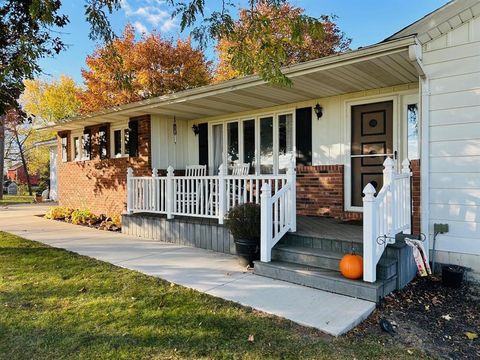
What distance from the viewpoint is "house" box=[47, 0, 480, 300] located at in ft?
14.3

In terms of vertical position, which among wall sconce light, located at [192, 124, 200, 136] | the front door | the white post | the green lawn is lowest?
the green lawn

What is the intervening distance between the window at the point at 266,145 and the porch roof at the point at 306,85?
42 centimetres

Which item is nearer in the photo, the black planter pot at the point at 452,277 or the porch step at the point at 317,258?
the porch step at the point at 317,258

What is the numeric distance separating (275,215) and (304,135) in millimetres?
2831

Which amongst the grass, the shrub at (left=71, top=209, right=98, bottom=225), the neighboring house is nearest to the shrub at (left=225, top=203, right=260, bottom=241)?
the grass

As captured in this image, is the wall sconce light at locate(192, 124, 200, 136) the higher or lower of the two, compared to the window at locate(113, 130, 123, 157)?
higher

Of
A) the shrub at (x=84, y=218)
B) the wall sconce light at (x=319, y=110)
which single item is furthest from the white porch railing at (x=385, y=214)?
the shrub at (x=84, y=218)

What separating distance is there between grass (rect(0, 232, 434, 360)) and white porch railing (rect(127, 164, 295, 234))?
190 cm

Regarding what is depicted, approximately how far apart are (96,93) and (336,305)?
55.8ft

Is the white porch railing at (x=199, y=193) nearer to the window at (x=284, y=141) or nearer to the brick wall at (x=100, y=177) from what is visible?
the window at (x=284, y=141)

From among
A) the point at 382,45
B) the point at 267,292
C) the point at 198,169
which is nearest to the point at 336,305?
the point at 267,292

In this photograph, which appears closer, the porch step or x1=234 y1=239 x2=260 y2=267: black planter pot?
the porch step

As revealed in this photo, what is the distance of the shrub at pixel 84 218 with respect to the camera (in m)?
9.78

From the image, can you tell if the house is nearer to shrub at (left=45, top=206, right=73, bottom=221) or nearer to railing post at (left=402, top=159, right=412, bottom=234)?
railing post at (left=402, top=159, right=412, bottom=234)
